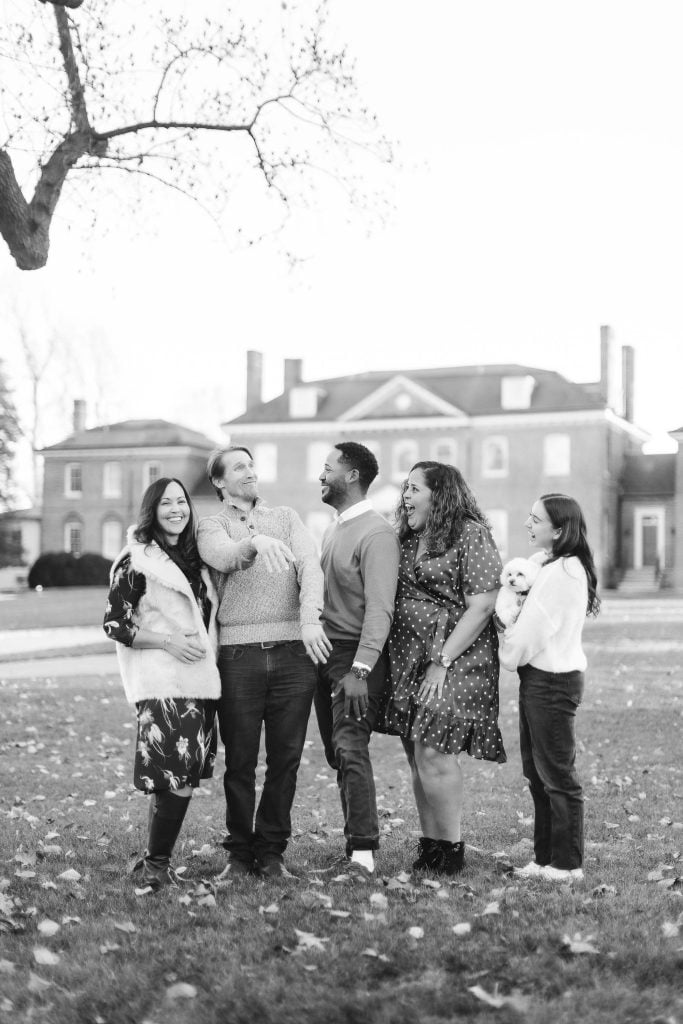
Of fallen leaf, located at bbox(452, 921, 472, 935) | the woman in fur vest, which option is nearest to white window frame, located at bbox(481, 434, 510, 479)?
the woman in fur vest

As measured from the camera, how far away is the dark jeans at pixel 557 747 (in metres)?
5.62

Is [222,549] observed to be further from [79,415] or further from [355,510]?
[79,415]

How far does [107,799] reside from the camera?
862cm

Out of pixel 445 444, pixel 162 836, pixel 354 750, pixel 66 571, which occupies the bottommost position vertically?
pixel 66 571

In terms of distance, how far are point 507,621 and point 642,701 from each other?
26.0ft

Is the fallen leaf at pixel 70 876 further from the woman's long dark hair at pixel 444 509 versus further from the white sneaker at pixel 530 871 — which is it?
the woman's long dark hair at pixel 444 509

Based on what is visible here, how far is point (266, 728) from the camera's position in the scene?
568cm

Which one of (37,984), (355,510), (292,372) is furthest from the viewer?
(292,372)

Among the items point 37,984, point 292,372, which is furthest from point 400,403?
point 37,984

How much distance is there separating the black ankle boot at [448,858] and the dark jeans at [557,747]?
0.45 m

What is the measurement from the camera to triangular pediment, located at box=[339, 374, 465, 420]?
50.8 m

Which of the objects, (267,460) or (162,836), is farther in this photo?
(267,460)

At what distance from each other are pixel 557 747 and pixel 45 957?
8.01 feet

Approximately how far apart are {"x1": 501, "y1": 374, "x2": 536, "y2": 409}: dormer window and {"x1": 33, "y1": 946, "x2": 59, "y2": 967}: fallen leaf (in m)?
46.3
